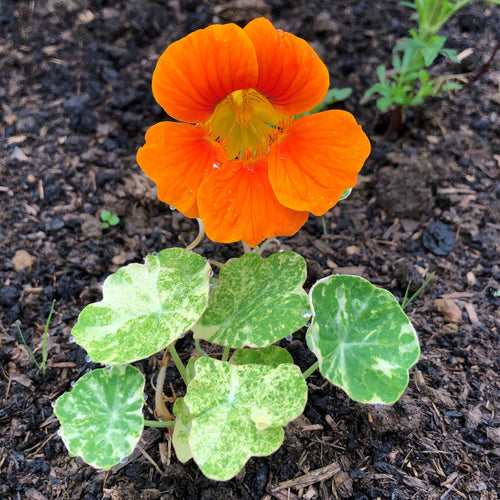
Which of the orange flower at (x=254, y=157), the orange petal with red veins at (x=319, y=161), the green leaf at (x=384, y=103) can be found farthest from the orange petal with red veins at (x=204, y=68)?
the green leaf at (x=384, y=103)

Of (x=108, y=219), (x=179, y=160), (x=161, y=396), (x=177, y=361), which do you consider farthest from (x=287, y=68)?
(x=108, y=219)

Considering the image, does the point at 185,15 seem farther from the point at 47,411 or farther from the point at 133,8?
the point at 47,411

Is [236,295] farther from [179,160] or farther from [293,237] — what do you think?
[293,237]

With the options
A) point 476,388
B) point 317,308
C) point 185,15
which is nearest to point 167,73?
point 317,308

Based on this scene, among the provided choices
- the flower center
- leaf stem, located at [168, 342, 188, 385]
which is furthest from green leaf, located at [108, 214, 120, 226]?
leaf stem, located at [168, 342, 188, 385]

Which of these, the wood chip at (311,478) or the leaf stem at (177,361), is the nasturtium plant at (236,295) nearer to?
the leaf stem at (177,361)

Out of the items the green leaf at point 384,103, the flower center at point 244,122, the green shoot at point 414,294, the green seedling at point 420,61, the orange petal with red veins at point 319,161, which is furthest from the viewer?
the green leaf at point 384,103
